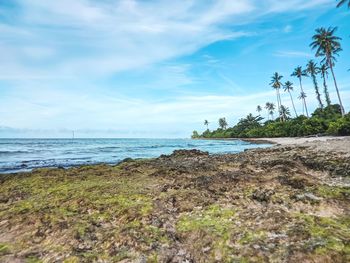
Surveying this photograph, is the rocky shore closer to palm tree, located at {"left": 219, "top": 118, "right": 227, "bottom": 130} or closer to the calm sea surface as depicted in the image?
the calm sea surface

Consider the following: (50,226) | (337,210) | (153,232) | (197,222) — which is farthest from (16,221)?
(337,210)

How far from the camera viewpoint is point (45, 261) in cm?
539

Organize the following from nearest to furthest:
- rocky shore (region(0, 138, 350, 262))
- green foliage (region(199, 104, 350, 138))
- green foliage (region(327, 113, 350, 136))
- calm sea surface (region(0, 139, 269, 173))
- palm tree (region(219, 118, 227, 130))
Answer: rocky shore (region(0, 138, 350, 262)), calm sea surface (region(0, 139, 269, 173)), green foliage (region(327, 113, 350, 136)), green foliage (region(199, 104, 350, 138)), palm tree (region(219, 118, 227, 130))

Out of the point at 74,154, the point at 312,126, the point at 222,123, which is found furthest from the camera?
the point at 222,123

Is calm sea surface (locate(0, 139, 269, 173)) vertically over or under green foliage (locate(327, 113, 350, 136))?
over

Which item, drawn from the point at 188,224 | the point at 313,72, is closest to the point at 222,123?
the point at 313,72

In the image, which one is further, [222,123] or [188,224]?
[222,123]

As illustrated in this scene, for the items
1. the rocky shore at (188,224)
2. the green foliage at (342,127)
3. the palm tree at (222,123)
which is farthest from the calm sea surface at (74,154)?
the palm tree at (222,123)

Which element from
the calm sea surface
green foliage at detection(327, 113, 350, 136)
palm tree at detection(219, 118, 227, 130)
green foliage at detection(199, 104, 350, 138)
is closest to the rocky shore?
the calm sea surface

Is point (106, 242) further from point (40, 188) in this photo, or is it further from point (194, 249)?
point (40, 188)

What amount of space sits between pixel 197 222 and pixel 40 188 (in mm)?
8862

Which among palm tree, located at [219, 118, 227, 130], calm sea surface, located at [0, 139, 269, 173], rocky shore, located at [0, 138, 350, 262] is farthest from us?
palm tree, located at [219, 118, 227, 130]

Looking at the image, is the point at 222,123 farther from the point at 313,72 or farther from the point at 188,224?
the point at 188,224

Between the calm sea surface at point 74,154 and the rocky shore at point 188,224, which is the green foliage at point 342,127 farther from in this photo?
the rocky shore at point 188,224
